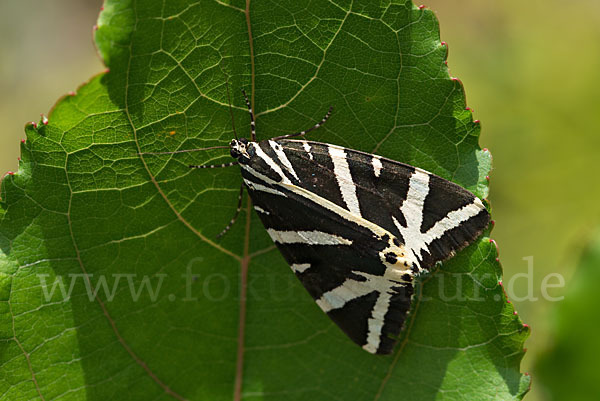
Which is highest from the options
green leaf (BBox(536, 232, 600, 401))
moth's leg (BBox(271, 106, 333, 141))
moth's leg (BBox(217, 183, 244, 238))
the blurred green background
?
the blurred green background

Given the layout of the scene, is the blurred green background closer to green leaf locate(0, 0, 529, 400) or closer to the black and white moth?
the black and white moth

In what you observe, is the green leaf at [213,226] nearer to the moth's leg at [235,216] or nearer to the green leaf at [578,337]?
the moth's leg at [235,216]

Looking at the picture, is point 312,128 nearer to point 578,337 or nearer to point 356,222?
point 356,222

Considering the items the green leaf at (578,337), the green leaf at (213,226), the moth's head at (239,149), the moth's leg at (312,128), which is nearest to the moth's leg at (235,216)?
the green leaf at (213,226)

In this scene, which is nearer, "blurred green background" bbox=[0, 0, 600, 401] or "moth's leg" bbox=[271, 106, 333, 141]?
"moth's leg" bbox=[271, 106, 333, 141]

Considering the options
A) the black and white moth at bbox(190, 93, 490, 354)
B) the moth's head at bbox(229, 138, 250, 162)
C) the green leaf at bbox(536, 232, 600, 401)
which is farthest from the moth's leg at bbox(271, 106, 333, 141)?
the green leaf at bbox(536, 232, 600, 401)
